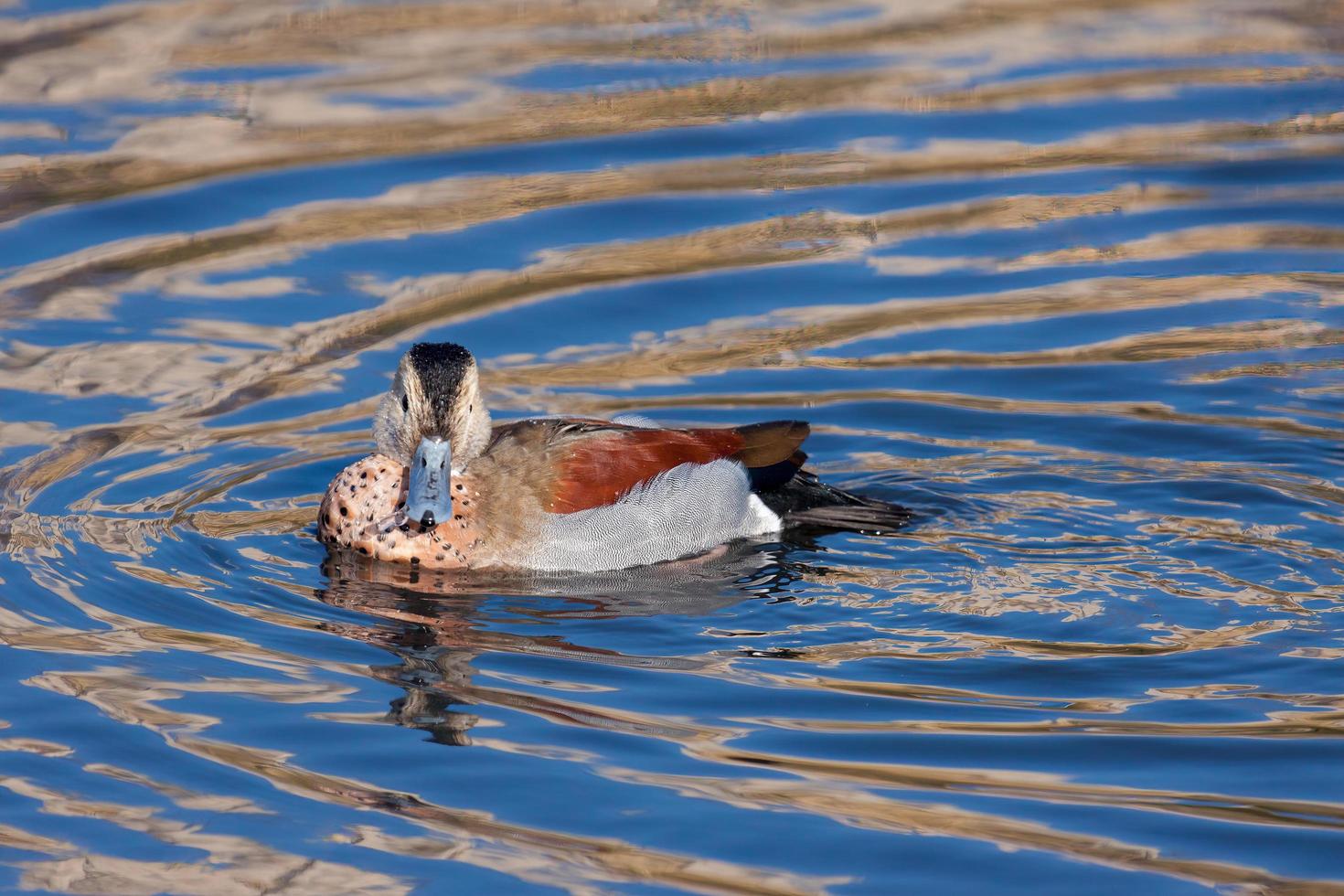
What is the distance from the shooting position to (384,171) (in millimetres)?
14422

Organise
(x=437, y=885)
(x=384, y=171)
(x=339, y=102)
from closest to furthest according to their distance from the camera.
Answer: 1. (x=437, y=885)
2. (x=384, y=171)
3. (x=339, y=102)

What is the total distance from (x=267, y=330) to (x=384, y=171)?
2537mm

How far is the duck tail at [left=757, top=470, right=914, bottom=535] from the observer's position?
32.8ft

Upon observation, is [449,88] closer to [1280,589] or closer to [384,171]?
[384,171]

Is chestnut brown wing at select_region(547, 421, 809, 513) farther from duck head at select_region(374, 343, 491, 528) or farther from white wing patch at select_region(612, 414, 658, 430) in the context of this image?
duck head at select_region(374, 343, 491, 528)

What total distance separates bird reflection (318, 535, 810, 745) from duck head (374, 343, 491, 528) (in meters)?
0.37

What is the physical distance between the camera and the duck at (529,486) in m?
9.37

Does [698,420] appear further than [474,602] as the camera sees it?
Yes

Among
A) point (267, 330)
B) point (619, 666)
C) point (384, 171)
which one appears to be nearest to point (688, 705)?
point (619, 666)

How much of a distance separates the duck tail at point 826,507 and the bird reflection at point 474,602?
0.15m

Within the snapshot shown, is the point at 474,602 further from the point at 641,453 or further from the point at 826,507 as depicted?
the point at 826,507

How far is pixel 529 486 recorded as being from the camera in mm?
9602

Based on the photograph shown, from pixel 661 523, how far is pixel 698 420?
162 cm

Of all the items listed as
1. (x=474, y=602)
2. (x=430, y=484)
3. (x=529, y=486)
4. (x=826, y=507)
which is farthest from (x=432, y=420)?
(x=826, y=507)
